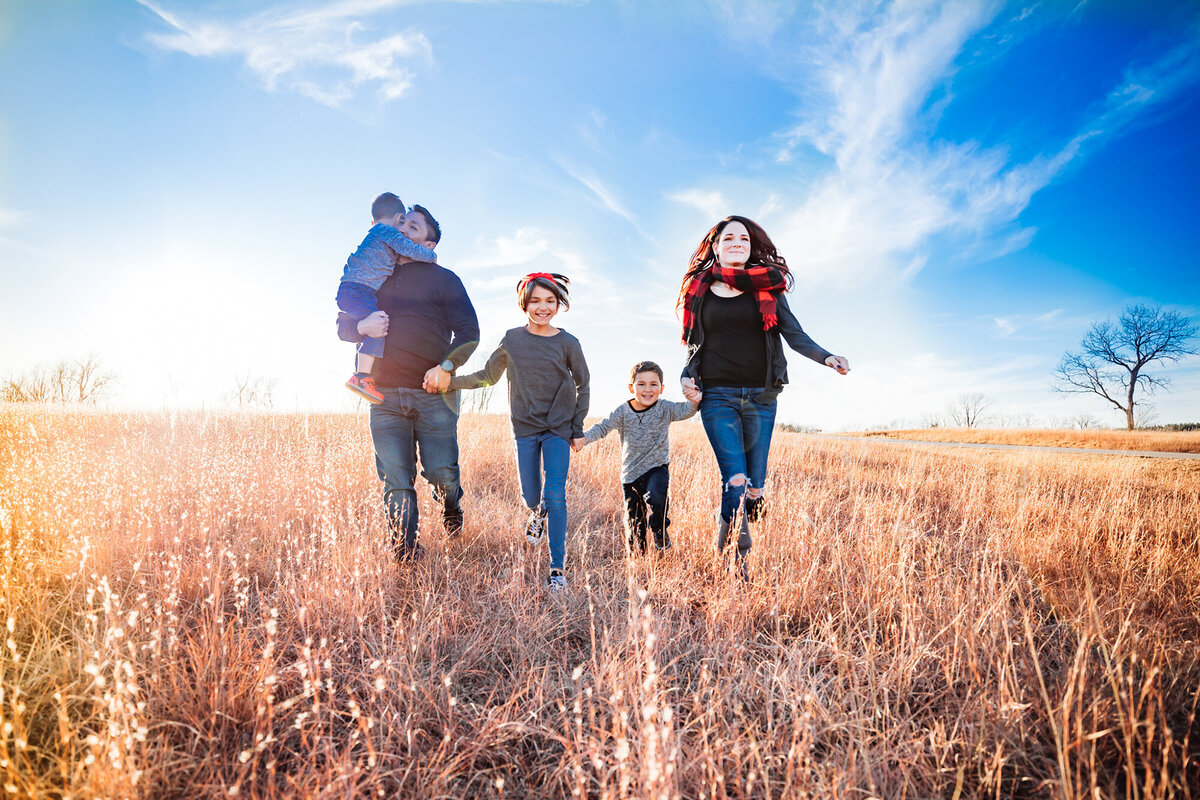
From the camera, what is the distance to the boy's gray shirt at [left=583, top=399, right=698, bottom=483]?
363 cm

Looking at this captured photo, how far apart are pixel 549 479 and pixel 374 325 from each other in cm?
154

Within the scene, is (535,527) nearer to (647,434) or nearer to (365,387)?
(647,434)

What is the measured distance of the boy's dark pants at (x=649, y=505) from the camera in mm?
3643

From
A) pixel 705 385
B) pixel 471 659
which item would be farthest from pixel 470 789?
pixel 705 385

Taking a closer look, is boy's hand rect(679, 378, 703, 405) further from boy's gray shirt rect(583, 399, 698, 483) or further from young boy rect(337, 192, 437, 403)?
young boy rect(337, 192, 437, 403)

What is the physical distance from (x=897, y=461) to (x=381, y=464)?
361 inches

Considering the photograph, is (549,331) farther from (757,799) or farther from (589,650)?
(757,799)

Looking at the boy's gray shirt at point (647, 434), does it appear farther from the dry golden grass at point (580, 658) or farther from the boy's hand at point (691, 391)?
the dry golden grass at point (580, 658)

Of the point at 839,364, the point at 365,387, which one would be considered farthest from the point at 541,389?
the point at 839,364

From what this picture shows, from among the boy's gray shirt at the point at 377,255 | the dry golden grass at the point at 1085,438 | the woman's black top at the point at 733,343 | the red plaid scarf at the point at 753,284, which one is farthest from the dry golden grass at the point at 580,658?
the dry golden grass at the point at 1085,438

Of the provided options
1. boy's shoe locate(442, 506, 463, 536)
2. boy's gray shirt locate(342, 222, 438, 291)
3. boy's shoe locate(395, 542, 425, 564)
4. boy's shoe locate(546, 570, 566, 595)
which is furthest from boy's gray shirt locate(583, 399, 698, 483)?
boy's gray shirt locate(342, 222, 438, 291)

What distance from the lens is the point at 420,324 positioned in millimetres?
3260

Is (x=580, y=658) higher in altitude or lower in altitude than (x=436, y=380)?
lower

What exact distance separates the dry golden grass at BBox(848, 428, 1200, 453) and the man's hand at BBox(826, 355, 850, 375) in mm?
15228
